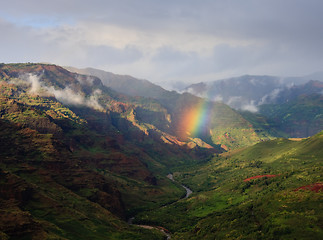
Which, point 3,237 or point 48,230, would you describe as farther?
point 48,230

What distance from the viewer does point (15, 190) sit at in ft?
624

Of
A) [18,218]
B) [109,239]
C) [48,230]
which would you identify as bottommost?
[109,239]

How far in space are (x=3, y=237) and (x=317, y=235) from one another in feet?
469

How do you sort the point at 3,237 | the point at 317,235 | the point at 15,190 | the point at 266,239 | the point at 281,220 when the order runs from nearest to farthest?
the point at 3,237, the point at 317,235, the point at 266,239, the point at 281,220, the point at 15,190

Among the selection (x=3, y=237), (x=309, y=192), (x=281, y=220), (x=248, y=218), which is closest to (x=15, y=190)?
(x=3, y=237)

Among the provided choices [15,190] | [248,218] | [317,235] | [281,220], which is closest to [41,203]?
[15,190]

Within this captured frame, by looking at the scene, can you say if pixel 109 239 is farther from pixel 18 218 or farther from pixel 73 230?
pixel 18 218

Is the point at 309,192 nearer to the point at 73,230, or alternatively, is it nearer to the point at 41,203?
the point at 73,230

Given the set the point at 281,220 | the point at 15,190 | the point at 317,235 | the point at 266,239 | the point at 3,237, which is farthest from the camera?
the point at 15,190

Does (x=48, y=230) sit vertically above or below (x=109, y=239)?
above

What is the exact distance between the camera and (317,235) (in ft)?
477

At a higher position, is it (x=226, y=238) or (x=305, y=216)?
(x=305, y=216)

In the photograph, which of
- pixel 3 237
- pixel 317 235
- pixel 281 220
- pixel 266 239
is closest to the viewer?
pixel 3 237

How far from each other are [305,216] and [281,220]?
12.9 m
